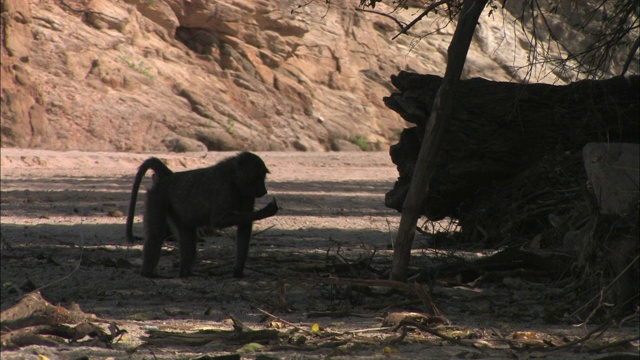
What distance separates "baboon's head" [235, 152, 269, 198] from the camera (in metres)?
7.85

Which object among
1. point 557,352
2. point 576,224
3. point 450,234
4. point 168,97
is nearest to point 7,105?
point 168,97

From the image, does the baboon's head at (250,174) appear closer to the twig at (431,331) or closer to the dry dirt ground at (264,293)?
the dry dirt ground at (264,293)

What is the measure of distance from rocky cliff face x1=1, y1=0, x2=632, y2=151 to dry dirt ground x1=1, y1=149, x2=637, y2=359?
35.3 ft

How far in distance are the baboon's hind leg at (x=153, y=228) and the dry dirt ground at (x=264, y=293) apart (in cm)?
17

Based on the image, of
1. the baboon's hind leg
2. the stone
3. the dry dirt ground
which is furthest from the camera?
the baboon's hind leg

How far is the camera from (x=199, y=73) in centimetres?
2970

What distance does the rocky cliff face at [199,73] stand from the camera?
2434 centimetres

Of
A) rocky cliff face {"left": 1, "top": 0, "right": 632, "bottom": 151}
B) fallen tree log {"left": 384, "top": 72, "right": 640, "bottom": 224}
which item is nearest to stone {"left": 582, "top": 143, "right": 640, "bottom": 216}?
fallen tree log {"left": 384, "top": 72, "right": 640, "bottom": 224}

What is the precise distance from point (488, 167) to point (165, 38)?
21.9 metres

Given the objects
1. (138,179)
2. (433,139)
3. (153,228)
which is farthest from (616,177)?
(138,179)

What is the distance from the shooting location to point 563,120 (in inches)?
368

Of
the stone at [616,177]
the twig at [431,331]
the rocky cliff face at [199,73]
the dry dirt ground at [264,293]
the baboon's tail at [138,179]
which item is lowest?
Result: the dry dirt ground at [264,293]

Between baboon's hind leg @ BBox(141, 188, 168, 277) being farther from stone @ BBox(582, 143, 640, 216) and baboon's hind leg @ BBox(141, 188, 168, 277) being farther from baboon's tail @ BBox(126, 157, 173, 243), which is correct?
stone @ BBox(582, 143, 640, 216)

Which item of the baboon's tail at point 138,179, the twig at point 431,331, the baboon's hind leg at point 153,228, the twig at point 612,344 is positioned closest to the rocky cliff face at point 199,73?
the baboon's tail at point 138,179
